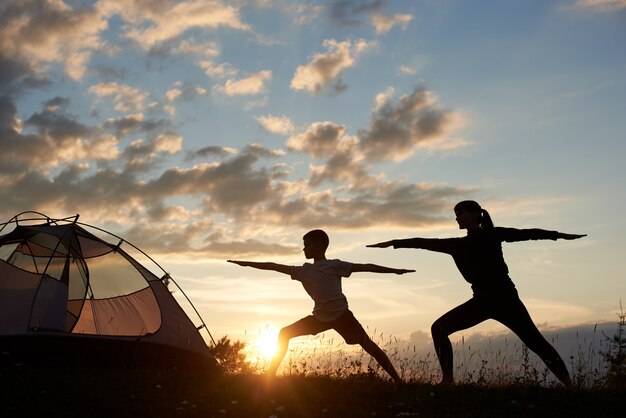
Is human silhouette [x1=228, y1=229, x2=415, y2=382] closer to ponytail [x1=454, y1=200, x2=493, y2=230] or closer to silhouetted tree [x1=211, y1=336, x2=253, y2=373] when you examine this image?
ponytail [x1=454, y1=200, x2=493, y2=230]

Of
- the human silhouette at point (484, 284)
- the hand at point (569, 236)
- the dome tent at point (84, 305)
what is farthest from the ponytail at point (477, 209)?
the dome tent at point (84, 305)

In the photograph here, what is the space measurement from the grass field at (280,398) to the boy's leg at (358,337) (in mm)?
287

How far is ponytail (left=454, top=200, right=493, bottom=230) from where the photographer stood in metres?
10.4

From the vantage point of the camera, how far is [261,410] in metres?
9.05

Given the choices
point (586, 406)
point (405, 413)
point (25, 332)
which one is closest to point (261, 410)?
point (405, 413)

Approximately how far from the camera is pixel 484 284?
10.1 metres

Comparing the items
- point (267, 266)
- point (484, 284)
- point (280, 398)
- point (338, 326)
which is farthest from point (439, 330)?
point (267, 266)

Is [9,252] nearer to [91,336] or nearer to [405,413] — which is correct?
[91,336]

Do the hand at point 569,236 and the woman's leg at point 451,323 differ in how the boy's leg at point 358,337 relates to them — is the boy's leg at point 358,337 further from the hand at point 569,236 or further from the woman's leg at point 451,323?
the hand at point 569,236

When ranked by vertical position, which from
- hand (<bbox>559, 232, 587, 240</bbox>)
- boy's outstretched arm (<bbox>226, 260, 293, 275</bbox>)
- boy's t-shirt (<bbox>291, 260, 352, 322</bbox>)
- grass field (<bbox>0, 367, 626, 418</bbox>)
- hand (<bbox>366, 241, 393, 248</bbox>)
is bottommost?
grass field (<bbox>0, 367, 626, 418</bbox>)

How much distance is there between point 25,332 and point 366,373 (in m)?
5.68

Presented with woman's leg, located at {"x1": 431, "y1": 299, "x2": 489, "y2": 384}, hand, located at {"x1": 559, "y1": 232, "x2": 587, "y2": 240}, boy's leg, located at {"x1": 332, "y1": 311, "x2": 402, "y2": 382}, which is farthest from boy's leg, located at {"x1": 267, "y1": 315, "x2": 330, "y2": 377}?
hand, located at {"x1": 559, "y1": 232, "x2": 587, "y2": 240}

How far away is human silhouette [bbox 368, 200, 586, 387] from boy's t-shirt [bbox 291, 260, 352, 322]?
27.4 inches

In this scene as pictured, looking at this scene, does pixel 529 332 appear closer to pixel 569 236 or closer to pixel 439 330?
pixel 439 330
